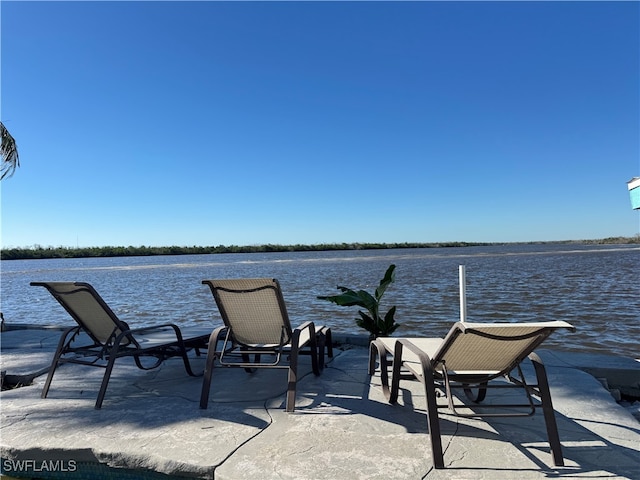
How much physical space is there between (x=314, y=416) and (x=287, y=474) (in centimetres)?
74

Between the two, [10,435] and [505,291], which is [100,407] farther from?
[505,291]

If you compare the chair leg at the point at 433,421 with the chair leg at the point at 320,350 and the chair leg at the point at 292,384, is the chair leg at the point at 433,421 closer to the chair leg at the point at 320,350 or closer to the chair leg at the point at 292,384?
the chair leg at the point at 292,384

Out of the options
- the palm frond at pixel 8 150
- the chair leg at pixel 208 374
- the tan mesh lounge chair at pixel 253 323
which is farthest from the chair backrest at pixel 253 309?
the palm frond at pixel 8 150

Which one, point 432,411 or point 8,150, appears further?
point 8,150

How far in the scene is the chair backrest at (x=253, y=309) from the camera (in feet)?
9.91

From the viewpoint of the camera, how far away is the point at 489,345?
7.32 ft

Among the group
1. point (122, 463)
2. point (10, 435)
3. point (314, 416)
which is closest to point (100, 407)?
point (10, 435)

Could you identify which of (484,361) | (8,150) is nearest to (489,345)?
(484,361)

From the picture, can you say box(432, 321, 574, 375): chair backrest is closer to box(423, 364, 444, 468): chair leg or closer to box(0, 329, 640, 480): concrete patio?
box(423, 364, 444, 468): chair leg

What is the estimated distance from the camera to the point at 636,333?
645 cm

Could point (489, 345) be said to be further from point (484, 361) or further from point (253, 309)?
point (253, 309)

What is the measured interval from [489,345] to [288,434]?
1.19 meters

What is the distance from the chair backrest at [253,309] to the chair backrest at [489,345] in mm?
1196

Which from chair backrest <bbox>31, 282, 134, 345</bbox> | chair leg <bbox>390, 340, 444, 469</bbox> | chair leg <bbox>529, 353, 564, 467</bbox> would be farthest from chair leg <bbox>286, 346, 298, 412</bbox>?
chair leg <bbox>529, 353, 564, 467</bbox>
